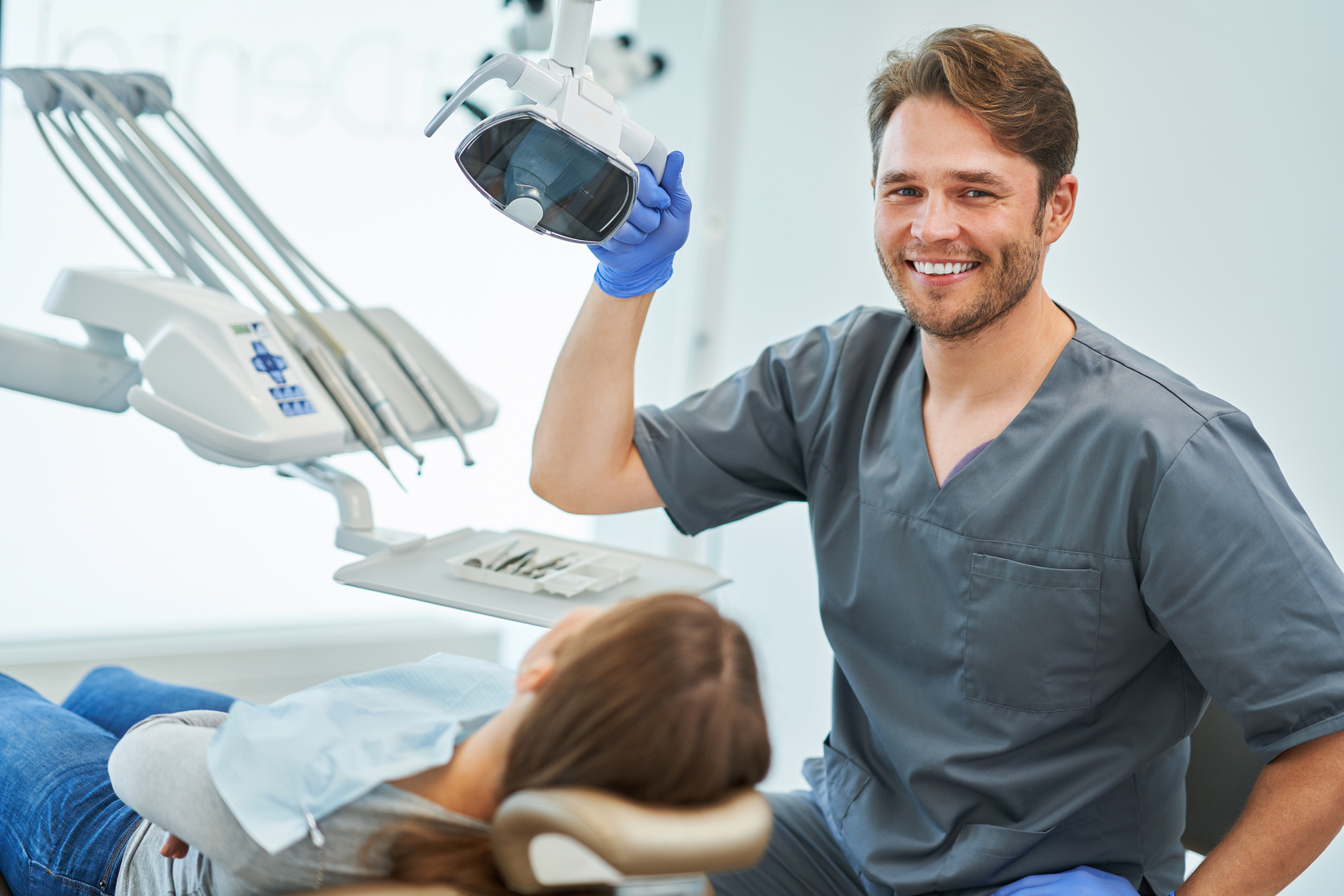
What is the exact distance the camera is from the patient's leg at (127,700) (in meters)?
1.35

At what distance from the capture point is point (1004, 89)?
117 cm

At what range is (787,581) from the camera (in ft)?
7.95

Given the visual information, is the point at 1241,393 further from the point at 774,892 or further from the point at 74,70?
the point at 74,70

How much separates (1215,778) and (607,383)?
2.84 ft

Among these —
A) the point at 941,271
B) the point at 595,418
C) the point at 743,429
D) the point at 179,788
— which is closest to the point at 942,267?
the point at 941,271

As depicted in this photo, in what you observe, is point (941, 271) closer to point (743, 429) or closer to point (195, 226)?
point (743, 429)

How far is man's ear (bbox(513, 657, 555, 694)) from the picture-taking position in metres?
0.81

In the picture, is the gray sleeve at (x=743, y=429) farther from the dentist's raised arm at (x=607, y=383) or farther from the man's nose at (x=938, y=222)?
the man's nose at (x=938, y=222)

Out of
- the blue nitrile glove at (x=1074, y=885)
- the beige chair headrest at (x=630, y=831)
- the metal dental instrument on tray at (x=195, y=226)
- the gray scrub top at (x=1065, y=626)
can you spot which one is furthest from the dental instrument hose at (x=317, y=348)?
the blue nitrile glove at (x=1074, y=885)

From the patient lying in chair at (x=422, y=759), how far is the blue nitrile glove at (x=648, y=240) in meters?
0.49

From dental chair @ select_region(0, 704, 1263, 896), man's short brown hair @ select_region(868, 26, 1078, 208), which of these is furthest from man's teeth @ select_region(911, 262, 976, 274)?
dental chair @ select_region(0, 704, 1263, 896)

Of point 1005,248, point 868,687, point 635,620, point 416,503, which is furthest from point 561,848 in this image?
point 416,503

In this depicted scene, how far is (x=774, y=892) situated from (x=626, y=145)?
34.4 inches

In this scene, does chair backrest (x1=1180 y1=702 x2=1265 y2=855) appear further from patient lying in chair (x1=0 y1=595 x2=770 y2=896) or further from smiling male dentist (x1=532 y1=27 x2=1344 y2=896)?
patient lying in chair (x1=0 y1=595 x2=770 y2=896)
